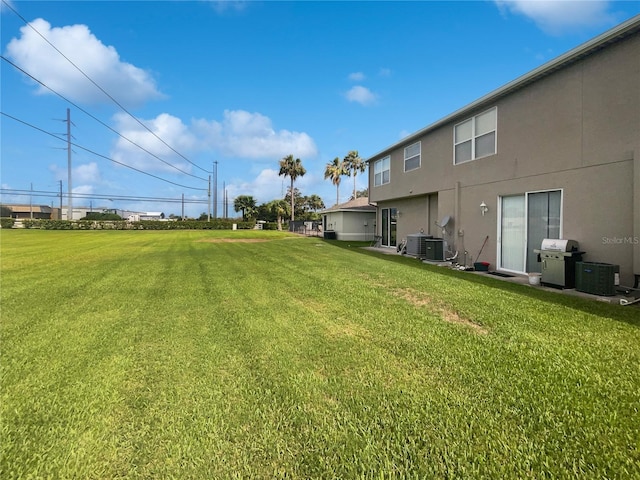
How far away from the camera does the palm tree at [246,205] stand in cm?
5275

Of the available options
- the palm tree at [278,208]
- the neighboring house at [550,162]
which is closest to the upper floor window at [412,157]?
the neighboring house at [550,162]

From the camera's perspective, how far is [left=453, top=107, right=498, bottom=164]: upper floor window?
945 centimetres

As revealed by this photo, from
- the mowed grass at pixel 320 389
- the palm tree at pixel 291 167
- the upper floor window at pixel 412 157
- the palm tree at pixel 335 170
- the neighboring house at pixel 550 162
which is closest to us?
the mowed grass at pixel 320 389

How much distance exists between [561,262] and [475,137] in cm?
508

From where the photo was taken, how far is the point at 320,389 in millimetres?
2701

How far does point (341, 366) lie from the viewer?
3.14m

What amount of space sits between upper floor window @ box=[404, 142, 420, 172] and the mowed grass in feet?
29.8

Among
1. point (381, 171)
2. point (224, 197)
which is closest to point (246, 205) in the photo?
point (224, 197)

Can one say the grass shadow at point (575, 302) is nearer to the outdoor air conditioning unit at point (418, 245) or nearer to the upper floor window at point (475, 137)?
the upper floor window at point (475, 137)

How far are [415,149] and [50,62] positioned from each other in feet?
59.4

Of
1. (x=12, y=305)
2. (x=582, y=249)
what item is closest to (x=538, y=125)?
(x=582, y=249)

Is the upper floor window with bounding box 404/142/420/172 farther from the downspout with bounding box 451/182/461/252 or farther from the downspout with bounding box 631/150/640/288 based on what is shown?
the downspout with bounding box 631/150/640/288

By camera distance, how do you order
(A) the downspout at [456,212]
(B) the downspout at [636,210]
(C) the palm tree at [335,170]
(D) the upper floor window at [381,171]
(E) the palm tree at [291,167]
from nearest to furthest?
(B) the downspout at [636,210] < (A) the downspout at [456,212] < (D) the upper floor window at [381,171] < (C) the palm tree at [335,170] < (E) the palm tree at [291,167]

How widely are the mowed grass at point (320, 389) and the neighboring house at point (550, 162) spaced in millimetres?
2358
